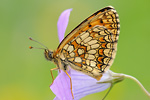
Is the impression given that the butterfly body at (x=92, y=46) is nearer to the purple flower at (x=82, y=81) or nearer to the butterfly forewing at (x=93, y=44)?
the butterfly forewing at (x=93, y=44)

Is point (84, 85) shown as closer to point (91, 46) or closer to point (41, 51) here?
point (91, 46)

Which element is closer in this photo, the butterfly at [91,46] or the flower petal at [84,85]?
the butterfly at [91,46]

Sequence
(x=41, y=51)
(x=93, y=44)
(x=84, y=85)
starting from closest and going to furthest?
(x=93, y=44)
(x=84, y=85)
(x=41, y=51)

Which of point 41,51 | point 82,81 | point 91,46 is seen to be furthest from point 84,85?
point 41,51

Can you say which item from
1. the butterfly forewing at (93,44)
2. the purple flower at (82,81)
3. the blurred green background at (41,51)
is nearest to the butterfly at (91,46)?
the butterfly forewing at (93,44)

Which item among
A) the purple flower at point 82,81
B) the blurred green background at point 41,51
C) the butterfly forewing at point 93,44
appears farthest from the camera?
the blurred green background at point 41,51

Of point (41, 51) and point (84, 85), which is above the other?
point (41, 51)
